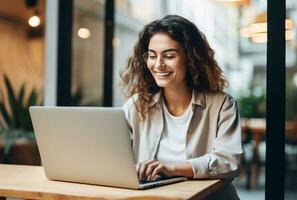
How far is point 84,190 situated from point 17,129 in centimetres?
223

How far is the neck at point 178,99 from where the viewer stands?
7.20 feet

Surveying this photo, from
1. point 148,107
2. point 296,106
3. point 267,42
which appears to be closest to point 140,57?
point 148,107

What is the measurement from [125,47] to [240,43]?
79 centimetres

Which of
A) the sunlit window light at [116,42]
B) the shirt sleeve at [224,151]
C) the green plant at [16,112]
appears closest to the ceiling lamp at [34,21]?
the green plant at [16,112]

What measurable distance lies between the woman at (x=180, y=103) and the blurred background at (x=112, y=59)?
0.92 metres

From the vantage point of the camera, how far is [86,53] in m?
3.62

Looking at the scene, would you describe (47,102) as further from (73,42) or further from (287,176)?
(287,176)

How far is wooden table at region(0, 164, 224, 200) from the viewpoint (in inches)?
60.6

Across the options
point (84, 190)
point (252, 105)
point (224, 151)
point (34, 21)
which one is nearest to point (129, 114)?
point (224, 151)

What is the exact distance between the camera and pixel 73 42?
360 centimetres

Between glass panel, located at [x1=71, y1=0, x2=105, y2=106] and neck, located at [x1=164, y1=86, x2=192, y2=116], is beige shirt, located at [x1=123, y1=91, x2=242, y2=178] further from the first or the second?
glass panel, located at [x1=71, y1=0, x2=105, y2=106]

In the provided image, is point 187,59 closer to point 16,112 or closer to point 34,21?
point 16,112

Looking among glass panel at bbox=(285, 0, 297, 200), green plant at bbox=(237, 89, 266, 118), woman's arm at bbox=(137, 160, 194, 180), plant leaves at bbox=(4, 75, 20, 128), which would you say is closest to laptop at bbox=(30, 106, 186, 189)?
woman's arm at bbox=(137, 160, 194, 180)

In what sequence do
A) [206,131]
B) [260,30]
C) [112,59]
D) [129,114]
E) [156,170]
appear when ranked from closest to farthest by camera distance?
[156,170] → [206,131] → [129,114] → [260,30] → [112,59]
